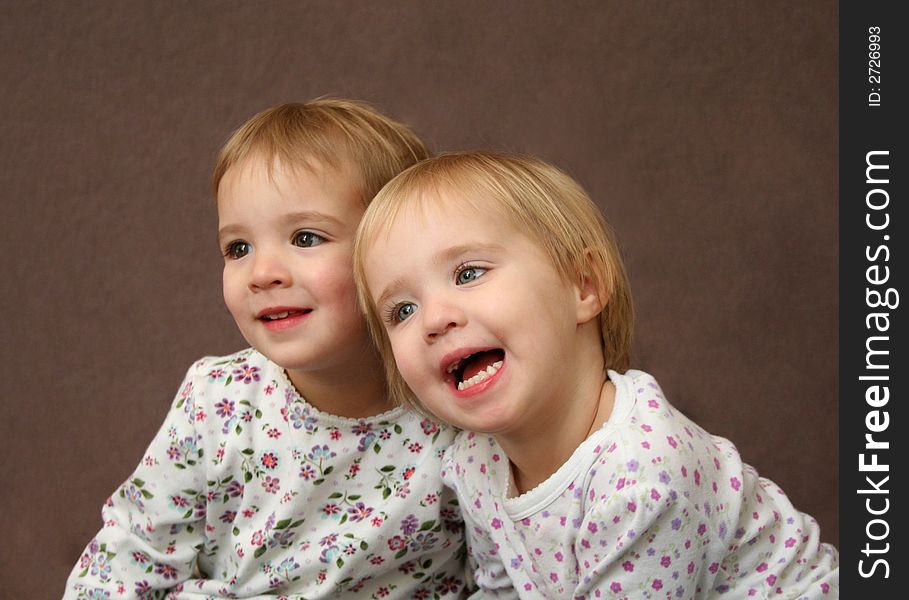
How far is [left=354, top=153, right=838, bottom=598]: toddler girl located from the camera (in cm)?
128

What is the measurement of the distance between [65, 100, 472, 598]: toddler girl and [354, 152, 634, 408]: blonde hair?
0.09 m

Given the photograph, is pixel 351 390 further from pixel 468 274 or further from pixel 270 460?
pixel 468 274

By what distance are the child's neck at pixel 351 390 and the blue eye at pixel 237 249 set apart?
6.9 inches

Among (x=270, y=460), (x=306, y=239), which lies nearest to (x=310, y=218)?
(x=306, y=239)

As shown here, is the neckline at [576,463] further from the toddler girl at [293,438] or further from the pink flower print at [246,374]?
the pink flower print at [246,374]

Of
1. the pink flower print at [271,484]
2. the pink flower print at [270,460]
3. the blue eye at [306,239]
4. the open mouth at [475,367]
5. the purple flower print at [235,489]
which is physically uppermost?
the blue eye at [306,239]

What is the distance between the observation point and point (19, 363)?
216 cm

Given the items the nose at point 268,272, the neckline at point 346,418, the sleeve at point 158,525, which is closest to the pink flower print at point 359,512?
the neckline at point 346,418

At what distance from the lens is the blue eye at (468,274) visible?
4.26 feet

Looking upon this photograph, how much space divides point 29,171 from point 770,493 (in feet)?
4.45

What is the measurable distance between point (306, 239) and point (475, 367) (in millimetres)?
269

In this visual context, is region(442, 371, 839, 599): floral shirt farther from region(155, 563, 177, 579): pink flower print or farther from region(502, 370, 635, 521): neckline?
region(155, 563, 177, 579): pink flower print

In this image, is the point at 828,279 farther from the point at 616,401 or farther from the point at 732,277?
the point at 616,401
